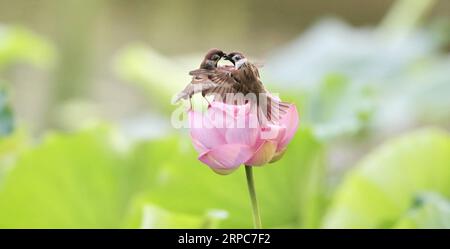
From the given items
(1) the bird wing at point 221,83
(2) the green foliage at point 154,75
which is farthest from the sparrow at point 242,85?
(2) the green foliage at point 154,75

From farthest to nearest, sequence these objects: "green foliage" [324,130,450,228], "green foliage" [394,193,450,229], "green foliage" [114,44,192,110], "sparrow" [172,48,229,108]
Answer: "green foliage" [114,44,192,110] < "green foliage" [324,130,450,228] < "green foliage" [394,193,450,229] < "sparrow" [172,48,229,108]

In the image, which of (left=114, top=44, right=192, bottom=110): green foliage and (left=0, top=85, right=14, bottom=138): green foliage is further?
(left=114, top=44, right=192, bottom=110): green foliage

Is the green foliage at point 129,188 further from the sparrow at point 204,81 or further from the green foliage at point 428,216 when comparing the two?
the sparrow at point 204,81

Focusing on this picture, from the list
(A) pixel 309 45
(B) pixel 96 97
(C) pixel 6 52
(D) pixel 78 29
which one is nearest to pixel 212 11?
(B) pixel 96 97

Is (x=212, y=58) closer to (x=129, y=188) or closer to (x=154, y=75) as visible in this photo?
(x=129, y=188)

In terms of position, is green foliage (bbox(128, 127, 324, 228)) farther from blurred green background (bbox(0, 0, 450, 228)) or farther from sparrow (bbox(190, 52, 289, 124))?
sparrow (bbox(190, 52, 289, 124))

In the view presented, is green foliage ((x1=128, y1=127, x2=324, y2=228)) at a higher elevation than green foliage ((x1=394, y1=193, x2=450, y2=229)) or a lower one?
higher

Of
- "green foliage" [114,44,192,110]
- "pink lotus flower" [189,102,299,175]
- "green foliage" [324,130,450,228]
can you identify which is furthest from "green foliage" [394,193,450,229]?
"green foliage" [114,44,192,110]
